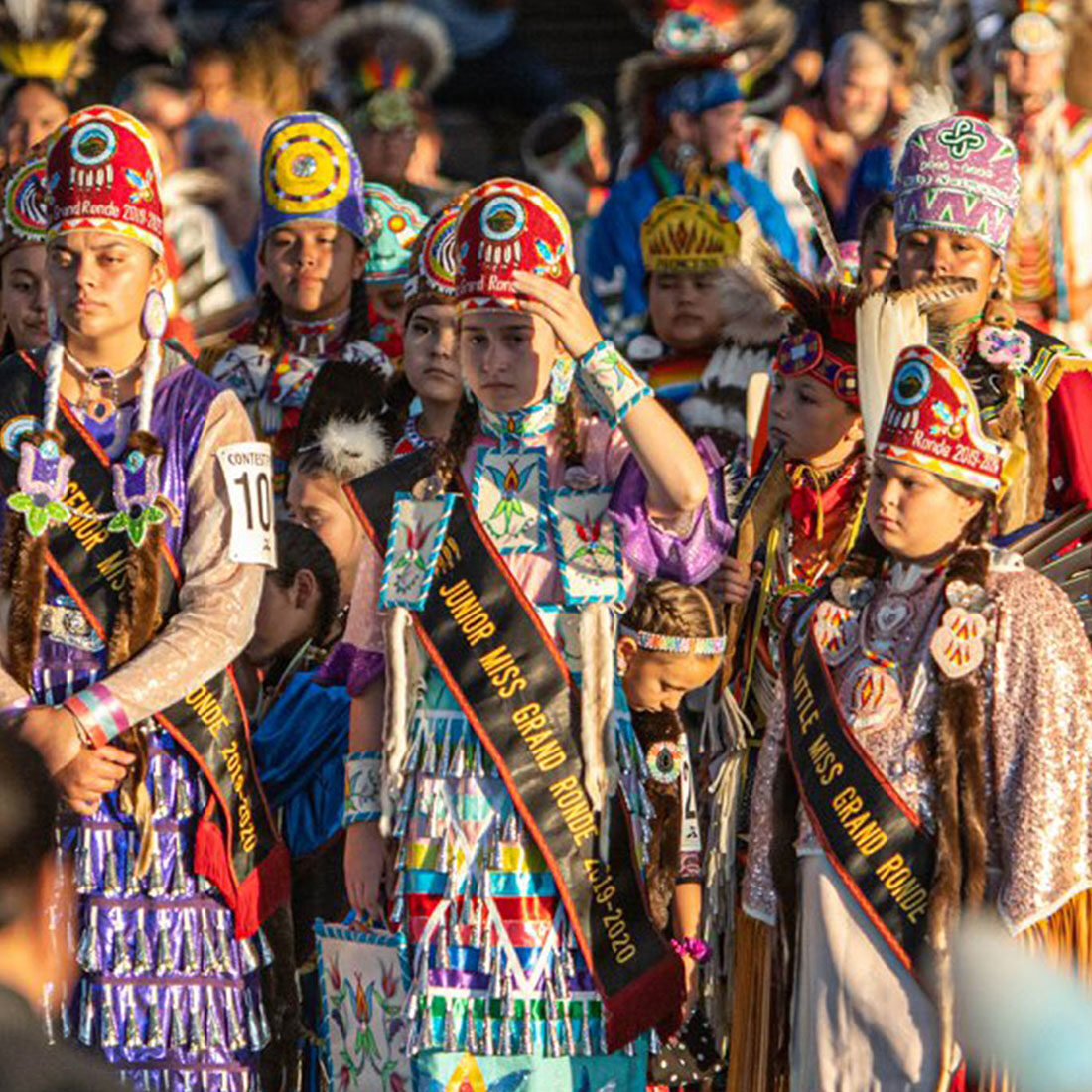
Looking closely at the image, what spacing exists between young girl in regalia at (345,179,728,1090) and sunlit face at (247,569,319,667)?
1073 millimetres

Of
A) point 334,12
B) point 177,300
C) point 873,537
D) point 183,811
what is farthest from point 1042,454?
point 334,12

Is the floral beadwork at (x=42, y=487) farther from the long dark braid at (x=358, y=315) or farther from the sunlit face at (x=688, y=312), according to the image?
the sunlit face at (x=688, y=312)

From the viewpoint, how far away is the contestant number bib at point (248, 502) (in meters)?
5.68

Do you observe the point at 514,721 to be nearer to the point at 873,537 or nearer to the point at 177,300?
the point at 873,537

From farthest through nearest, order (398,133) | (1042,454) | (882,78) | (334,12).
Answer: (334,12) < (882,78) < (398,133) < (1042,454)

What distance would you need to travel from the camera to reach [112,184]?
5805mm

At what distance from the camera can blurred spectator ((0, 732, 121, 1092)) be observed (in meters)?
3.30

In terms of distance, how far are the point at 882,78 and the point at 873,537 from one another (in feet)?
17.8

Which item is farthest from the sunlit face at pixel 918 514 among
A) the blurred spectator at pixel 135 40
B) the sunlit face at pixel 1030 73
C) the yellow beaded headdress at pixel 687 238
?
the blurred spectator at pixel 135 40

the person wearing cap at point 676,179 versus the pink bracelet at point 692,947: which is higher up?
the person wearing cap at point 676,179

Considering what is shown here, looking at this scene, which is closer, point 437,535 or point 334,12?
point 437,535

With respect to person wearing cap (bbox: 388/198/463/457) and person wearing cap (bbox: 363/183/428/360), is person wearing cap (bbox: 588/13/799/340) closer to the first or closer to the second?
person wearing cap (bbox: 363/183/428/360)

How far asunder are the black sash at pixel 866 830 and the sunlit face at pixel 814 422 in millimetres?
1102

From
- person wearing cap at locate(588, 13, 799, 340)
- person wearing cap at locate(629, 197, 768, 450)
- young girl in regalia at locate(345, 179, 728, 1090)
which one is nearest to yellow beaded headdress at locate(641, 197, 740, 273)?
person wearing cap at locate(629, 197, 768, 450)
